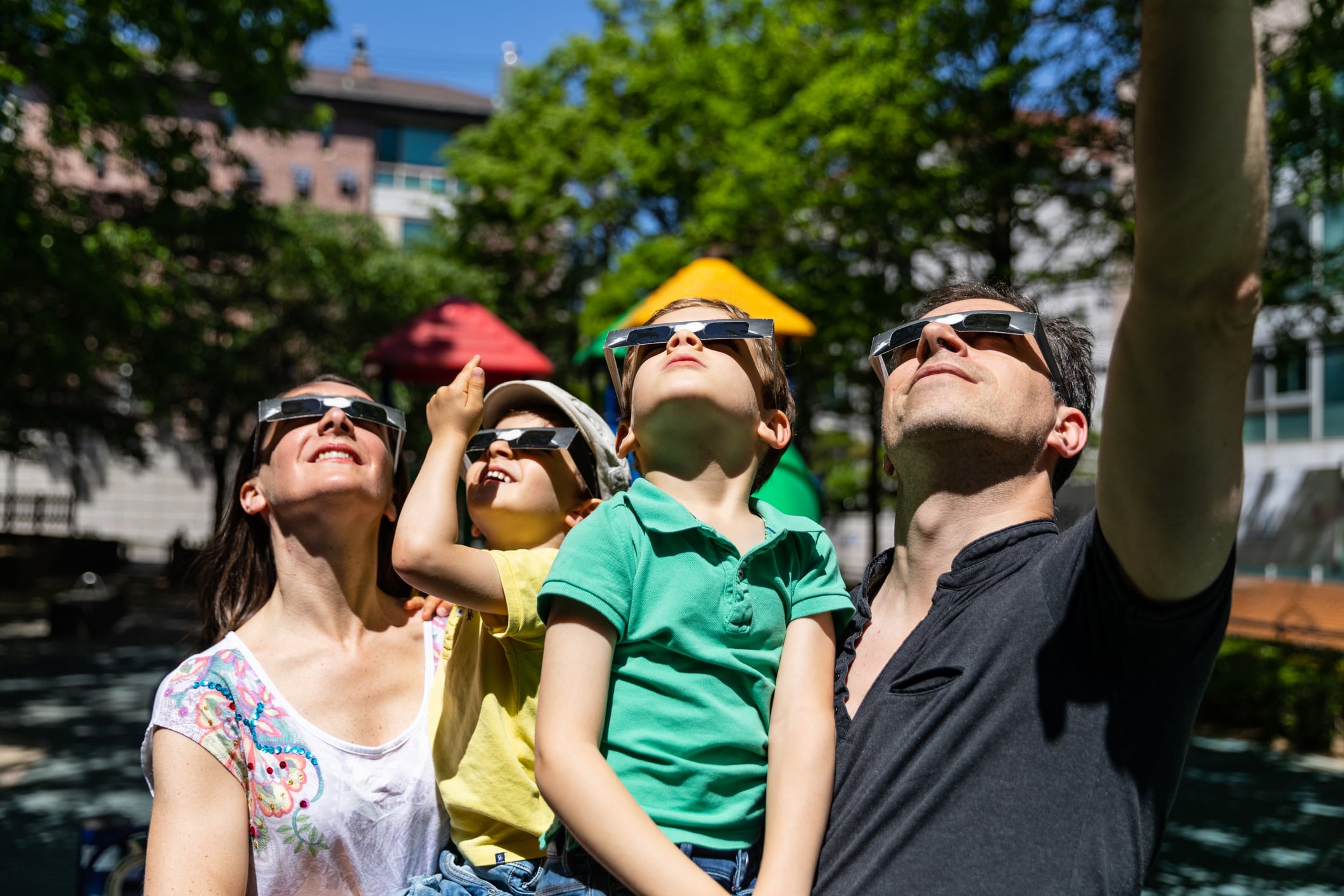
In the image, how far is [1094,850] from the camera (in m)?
1.54

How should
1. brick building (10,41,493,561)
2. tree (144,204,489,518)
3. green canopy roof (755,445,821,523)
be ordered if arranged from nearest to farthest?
green canopy roof (755,445,821,523), tree (144,204,489,518), brick building (10,41,493,561)

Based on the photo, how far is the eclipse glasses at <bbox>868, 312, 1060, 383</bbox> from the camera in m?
2.00

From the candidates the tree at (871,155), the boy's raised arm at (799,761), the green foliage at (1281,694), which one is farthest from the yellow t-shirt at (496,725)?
the green foliage at (1281,694)

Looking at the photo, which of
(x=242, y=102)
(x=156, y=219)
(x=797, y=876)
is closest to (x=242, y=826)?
(x=797, y=876)

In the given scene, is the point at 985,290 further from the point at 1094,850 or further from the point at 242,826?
the point at 242,826

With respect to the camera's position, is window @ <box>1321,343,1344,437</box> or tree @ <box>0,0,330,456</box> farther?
window @ <box>1321,343,1344,437</box>

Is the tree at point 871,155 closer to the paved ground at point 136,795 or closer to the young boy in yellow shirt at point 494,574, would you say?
the paved ground at point 136,795

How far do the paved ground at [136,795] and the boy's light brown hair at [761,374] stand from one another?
2.75m

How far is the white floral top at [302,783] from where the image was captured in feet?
6.68

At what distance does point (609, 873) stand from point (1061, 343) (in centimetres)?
136

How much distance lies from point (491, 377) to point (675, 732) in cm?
771

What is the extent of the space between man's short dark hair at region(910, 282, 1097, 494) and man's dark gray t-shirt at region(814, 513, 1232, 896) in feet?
1.50

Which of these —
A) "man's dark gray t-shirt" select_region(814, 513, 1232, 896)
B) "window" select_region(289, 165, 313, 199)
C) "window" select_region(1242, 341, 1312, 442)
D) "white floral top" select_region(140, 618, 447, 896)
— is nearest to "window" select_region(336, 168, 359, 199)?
"window" select_region(289, 165, 313, 199)

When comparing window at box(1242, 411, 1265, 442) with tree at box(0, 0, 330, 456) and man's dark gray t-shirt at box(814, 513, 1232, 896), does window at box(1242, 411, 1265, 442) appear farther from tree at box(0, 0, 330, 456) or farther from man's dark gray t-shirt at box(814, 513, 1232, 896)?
man's dark gray t-shirt at box(814, 513, 1232, 896)
